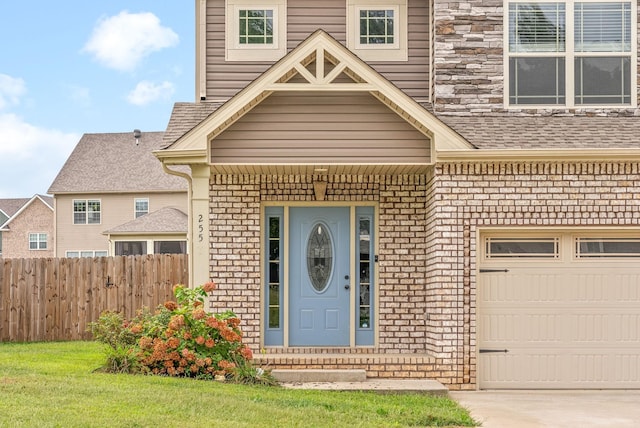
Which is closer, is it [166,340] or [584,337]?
[166,340]


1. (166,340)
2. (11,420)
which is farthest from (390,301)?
(11,420)

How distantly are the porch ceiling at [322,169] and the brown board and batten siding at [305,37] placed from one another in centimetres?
138

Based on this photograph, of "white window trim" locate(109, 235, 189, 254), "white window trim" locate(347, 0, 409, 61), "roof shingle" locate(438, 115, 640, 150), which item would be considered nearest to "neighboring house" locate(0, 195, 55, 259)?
"white window trim" locate(109, 235, 189, 254)

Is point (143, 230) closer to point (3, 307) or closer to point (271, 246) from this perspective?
point (3, 307)

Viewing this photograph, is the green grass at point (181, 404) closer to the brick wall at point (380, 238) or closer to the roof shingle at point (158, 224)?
the brick wall at point (380, 238)

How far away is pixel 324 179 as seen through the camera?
40.7ft

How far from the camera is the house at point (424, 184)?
11.4 meters

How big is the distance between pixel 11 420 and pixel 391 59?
7.85 metres

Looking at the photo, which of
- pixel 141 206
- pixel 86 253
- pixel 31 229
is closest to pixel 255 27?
pixel 141 206

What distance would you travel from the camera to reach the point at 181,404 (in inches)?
328

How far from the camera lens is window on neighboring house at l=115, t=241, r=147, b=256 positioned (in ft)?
104

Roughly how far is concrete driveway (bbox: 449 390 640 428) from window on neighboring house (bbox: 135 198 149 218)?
26577 mm

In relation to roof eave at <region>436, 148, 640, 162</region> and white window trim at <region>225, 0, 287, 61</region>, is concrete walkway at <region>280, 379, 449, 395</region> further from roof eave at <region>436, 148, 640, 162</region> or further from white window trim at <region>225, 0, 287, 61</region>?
white window trim at <region>225, 0, 287, 61</region>

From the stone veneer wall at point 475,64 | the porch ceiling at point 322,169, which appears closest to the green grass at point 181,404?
the porch ceiling at point 322,169
